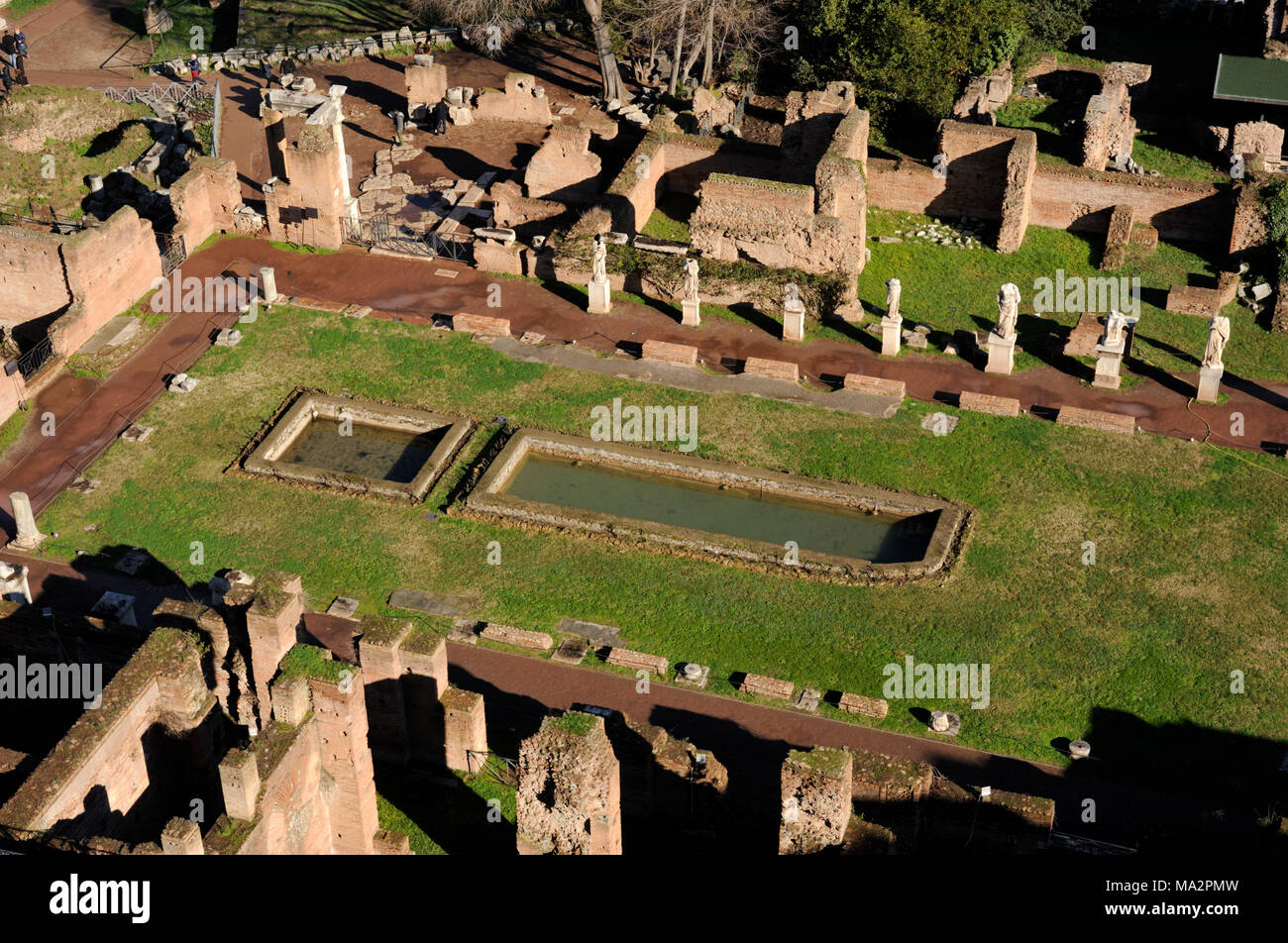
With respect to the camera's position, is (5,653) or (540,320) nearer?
(5,653)

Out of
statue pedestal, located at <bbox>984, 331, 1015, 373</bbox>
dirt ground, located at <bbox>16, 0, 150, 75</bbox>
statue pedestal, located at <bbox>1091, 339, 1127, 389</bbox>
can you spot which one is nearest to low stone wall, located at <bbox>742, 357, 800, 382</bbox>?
statue pedestal, located at <bbox>984, 331, 1015, 373</bbox>

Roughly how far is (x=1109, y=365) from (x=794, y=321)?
775 centimetres

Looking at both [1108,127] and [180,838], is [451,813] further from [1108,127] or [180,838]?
[1108,127]

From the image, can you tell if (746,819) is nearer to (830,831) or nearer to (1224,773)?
(830,831)

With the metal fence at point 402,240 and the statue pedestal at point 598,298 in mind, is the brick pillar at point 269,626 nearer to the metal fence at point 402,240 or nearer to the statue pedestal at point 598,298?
the statue pedestal at point 598,298

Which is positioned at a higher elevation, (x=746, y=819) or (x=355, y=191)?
(x=355, y=191)

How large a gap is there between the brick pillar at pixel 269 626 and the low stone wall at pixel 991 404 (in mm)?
17229

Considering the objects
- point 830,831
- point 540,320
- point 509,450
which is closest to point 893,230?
point 540,320

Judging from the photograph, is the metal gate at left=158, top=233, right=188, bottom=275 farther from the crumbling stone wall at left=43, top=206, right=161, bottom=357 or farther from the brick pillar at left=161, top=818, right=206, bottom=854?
the brick pillar at left=161, top=818, right=206, bottom=854

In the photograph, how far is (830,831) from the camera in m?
26.0

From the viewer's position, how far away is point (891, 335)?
43.1 m

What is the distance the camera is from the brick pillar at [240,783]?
1015 inches

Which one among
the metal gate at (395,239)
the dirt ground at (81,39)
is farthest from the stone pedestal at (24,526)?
the dirt ground at (81,39)

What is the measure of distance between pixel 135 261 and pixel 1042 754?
26.6m
